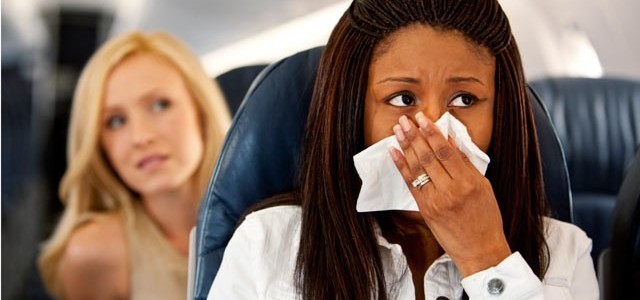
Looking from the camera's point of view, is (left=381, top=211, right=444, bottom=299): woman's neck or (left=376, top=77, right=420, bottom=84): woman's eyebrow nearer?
(left=376, top=77, right=420, bottom=84): woman's eyebrow

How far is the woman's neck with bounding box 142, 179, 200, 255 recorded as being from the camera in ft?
7.79

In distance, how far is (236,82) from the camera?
215 centimetres

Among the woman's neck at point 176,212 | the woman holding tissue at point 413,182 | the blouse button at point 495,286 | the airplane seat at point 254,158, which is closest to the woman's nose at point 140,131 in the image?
the woman's neck at point 176,212

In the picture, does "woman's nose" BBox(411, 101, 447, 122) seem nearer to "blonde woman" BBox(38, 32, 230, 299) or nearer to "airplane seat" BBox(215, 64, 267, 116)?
"airplane seat" BBox(215, 64, 267, 116)

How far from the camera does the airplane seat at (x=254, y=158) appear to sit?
1.44 meters

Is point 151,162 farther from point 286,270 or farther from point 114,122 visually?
point 286,270

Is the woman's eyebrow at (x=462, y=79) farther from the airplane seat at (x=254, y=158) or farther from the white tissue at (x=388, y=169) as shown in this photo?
the airplane seat at (x=254, y=158)

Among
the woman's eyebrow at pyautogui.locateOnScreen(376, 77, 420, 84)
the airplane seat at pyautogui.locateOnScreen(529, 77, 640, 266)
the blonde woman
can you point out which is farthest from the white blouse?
the airplane seat at pyautogui.locateOnScreen(529, 77, 640, 266)

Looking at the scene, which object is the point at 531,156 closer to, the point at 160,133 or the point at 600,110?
the point at 160,133

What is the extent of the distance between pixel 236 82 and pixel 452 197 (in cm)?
105

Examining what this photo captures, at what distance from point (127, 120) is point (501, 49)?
49.0 inches

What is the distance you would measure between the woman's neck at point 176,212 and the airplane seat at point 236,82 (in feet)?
1.02

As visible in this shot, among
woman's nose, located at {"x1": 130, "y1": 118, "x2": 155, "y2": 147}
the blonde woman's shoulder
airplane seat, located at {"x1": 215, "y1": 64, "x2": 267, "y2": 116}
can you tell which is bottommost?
the blonde woman's shoulder

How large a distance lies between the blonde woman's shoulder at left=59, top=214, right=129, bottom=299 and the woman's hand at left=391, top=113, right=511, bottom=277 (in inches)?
50.0
